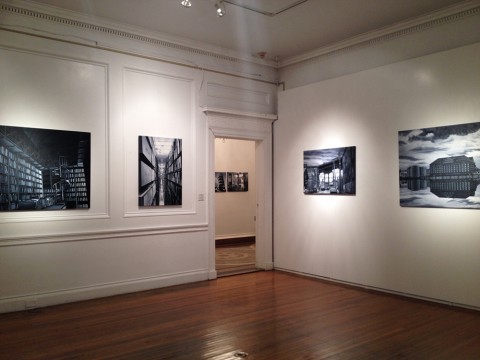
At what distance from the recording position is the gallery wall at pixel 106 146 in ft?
18.0

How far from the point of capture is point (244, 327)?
15.7ft

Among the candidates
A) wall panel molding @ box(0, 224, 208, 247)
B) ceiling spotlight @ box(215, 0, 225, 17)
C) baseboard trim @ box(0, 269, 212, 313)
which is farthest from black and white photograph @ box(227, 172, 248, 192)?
ceiling spotlight @ box(215, 0, 225, 17)

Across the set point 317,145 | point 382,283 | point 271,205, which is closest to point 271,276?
point 271,205

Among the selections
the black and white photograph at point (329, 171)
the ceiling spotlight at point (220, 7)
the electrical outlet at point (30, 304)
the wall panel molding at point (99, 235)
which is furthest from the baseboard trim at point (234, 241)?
the ceiling spotlight at point (220, 7)

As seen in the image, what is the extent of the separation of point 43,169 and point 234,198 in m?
6.72

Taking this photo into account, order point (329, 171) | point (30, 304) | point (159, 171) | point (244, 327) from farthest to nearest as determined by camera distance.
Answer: point (329, 171)
point (159, 171)
point (30, 304)
point (244, 327)

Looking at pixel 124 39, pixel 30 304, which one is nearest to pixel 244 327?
pixel 30 304

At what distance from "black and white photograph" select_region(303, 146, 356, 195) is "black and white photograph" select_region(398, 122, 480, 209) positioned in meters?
0.93

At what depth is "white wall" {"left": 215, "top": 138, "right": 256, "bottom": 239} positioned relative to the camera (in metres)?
11.6

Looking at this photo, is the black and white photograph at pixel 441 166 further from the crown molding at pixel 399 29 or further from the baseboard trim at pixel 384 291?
the crown molding at pixel 399 29

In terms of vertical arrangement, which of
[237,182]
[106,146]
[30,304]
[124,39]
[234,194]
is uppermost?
[124,39]

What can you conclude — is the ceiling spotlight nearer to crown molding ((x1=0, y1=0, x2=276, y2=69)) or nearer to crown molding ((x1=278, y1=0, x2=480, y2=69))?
crown molding ((x1=0, y1=0, x2=276, y2=69))

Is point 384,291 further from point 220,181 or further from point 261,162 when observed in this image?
point 220,181

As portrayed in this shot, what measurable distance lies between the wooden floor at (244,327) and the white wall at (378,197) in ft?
1.62
